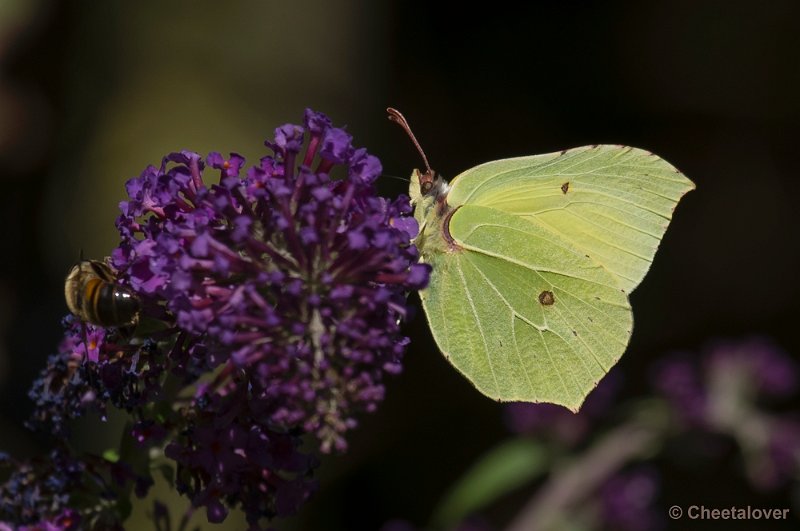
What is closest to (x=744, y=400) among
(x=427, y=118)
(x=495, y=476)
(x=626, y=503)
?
(x=626, y=503)

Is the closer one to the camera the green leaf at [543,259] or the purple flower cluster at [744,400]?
the green leaf at [543,259]

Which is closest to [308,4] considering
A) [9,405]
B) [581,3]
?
[581,3]

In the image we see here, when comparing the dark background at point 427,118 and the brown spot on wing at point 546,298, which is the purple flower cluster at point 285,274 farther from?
the dark background at point 427,118

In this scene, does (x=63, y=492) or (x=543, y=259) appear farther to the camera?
(x=543, y=259)

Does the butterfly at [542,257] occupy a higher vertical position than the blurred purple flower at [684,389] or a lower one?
higher

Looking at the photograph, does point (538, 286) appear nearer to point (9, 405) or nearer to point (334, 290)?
point (334, 290)

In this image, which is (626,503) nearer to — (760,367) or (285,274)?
(760,367)

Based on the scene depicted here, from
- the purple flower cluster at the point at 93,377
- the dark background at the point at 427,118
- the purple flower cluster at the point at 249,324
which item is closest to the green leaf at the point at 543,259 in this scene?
the purple flower cluster at the point at 249,324
